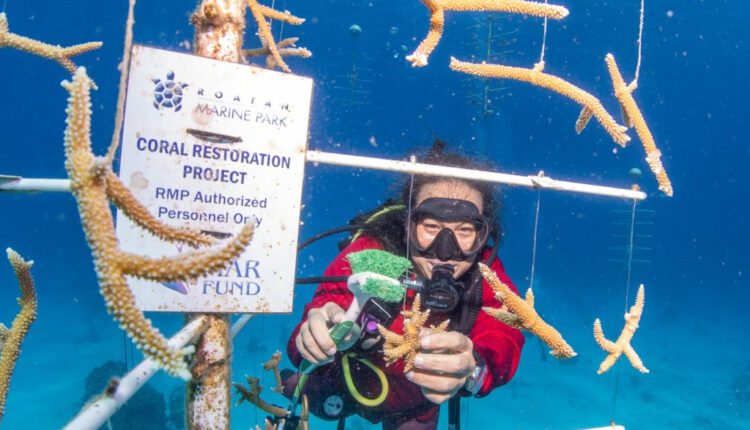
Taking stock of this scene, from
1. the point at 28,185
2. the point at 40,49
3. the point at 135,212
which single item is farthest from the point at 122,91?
the point at 40,49

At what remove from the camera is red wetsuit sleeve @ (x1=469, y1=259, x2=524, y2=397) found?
313 centimetres

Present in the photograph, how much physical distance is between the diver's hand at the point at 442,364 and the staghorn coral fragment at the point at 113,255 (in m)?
1.44

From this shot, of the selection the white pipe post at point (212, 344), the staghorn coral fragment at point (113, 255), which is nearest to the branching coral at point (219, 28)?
the white pipe post at point (212, 344)

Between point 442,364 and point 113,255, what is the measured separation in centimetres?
176

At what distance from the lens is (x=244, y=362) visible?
18.2m

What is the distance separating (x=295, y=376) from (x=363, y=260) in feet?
4.93

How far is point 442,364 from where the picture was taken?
230 centimetres

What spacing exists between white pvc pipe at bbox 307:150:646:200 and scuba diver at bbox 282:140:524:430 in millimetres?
920

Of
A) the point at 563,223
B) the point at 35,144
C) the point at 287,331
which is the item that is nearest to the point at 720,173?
the point at 563,223

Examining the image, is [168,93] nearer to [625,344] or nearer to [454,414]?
[625,344]

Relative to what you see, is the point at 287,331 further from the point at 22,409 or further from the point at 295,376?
the point at 295,376

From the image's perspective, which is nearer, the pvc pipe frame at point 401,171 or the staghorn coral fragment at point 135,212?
the staghorn coral fragment at point 135,212

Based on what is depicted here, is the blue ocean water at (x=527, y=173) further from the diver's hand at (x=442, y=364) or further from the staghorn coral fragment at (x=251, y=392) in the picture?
the diver's hand at (x=442, y=364)

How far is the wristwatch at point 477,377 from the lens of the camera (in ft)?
9.39
